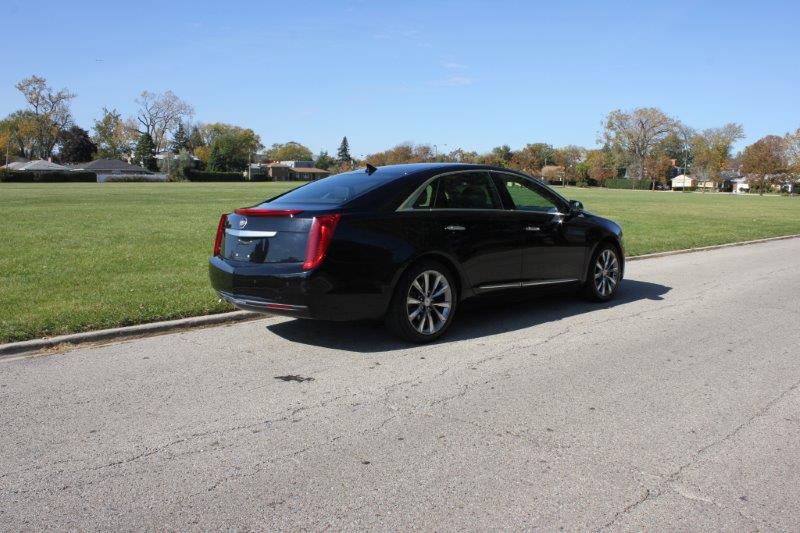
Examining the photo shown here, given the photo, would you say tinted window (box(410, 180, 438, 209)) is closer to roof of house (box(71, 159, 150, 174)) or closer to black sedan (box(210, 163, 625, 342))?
black sedan (box(210, 163, 625, 342))

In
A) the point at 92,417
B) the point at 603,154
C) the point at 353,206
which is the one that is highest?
the point at 603,154

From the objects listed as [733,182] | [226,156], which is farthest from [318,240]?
[733,182]

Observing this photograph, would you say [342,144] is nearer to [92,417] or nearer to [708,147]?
[708,147]

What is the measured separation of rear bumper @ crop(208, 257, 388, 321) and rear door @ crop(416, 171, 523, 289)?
1.00 m

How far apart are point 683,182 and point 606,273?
490ft

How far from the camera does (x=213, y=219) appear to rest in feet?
66.1

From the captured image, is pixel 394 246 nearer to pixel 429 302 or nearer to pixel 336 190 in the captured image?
pixel 429 302

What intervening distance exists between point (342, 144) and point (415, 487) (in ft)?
615

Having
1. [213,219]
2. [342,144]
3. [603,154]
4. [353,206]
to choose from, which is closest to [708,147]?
[603,154]

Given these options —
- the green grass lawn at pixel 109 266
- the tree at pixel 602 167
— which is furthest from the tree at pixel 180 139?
the green grass lawn at pixel 109 266

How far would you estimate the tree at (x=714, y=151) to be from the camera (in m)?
130

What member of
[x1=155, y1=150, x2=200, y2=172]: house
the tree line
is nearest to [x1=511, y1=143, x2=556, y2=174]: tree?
the tree line

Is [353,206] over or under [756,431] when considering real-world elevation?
over

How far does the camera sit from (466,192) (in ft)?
21.7
